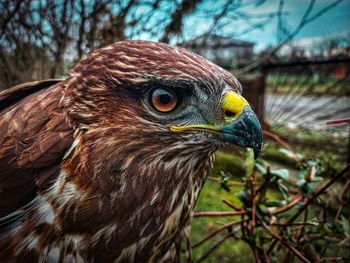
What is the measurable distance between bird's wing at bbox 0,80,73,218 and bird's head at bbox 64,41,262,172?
97mm

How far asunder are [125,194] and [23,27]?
278 cm

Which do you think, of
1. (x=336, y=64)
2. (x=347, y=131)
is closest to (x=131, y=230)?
(x=347, y=131)

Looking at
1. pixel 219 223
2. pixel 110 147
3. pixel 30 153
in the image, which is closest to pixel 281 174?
pixel 219 223

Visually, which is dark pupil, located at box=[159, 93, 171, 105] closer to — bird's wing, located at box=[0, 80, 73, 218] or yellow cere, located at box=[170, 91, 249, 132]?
yellow cere, located at box=[170, 91, 249, 132]

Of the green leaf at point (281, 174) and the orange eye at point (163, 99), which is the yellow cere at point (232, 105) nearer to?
the orange eye at point (163, 99)

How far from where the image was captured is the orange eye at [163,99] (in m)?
1.25

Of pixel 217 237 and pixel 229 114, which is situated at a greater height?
pixel 229 114

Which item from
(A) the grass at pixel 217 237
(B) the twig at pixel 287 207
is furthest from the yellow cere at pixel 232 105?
(A) the grass at pixel 217 237

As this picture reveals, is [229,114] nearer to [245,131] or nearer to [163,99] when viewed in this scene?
[245,131]

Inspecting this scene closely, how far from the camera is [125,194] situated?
130 cm

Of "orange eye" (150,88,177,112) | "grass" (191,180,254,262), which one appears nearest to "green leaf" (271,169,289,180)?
"grass" (191,180,254,262)

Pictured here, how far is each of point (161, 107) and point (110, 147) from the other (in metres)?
0.26

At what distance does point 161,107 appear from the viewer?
4.19ft

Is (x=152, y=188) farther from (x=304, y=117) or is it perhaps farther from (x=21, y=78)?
(x=304, y=117)
